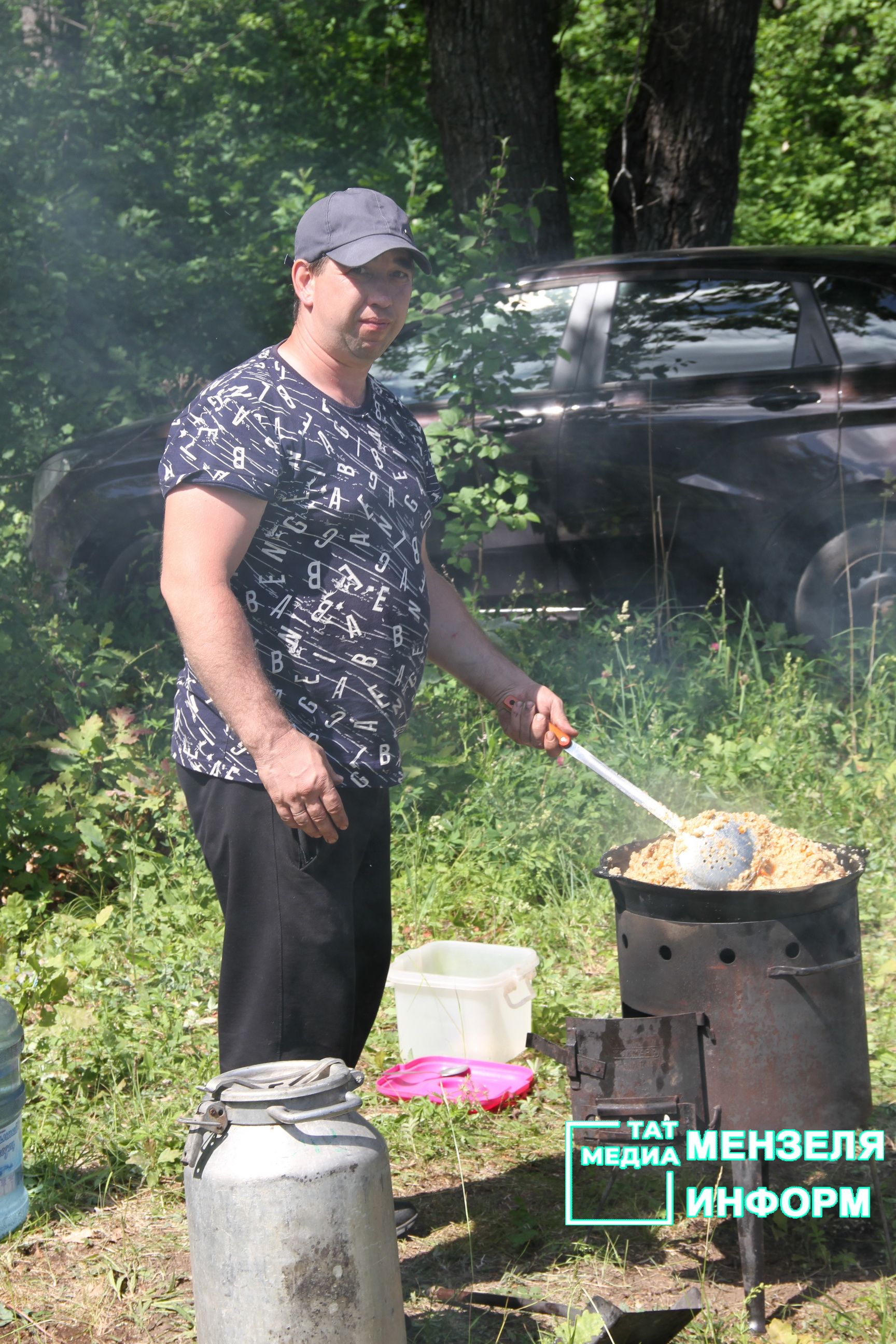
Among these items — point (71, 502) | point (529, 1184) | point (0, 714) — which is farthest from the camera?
point (71, 502)

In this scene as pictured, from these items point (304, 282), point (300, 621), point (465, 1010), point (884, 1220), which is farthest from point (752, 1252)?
point (304, 282)

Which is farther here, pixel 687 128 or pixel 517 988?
pixel 687 128

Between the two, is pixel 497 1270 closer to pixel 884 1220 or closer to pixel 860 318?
pixel 884 1220

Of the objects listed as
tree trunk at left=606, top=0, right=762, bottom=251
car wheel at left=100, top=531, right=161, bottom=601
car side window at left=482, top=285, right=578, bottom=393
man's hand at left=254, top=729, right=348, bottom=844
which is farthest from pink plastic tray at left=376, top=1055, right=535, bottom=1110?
tree trunk at left=606, top=0, right=762, bottom=251

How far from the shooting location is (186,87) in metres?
12.0

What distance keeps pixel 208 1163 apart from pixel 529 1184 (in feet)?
4.41

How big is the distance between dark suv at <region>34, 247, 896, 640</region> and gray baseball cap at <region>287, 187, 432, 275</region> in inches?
130

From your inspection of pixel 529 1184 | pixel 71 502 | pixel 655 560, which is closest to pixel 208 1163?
pixel 529 1184

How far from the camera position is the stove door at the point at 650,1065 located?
2.60 m

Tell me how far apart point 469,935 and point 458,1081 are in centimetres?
99

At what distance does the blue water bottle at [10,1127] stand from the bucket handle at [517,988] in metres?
1.45

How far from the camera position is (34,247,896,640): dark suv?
5867 millimetres

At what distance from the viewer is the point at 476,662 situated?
10.1 feet

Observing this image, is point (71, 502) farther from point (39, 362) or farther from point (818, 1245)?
point (818, 1245)
